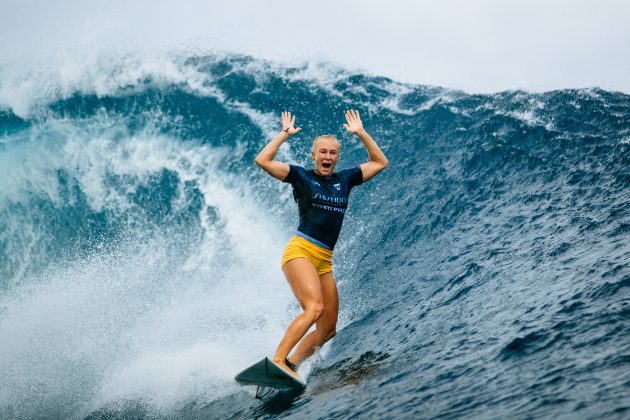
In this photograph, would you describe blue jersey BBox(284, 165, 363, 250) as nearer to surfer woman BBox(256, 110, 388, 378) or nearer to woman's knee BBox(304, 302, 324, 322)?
surfer woman BBox(256, 110, 388, 378)

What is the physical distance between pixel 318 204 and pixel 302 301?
801 millimetres

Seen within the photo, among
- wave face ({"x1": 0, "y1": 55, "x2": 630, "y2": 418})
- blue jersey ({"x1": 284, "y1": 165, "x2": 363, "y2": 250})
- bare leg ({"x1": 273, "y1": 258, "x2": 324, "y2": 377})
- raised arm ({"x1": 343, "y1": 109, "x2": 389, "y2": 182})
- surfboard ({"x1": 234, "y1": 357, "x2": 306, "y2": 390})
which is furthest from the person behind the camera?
→ raised arm ({"x1": 343, "y1": 109, "x2": 389, "y2": 182})

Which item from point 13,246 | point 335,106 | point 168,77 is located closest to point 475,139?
point 335,106

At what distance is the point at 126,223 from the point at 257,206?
2.64 m

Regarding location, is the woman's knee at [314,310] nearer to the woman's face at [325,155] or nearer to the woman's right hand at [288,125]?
the woman's face at [325,155]

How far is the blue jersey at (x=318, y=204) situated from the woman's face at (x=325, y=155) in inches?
2.7

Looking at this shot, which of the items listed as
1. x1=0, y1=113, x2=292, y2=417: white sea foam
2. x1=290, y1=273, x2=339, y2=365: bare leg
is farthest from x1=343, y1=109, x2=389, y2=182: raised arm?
x1=0, y1=113, x2=292, y2=417: white sea foam

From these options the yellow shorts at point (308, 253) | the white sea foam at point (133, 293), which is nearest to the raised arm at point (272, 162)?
the yellow shorts at point (308, 253)

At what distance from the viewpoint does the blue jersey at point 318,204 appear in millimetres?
4574

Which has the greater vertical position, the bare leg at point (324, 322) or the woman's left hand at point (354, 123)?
the woman's left hand at point (354, 123)

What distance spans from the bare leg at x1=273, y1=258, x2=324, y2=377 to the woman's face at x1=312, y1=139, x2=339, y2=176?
0.78 meters

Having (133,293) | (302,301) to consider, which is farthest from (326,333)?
(133,293)

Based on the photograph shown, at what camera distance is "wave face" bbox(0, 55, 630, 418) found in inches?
134

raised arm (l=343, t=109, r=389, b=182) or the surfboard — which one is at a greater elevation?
raised arm (l=343, t=109, r=389, b=182)
